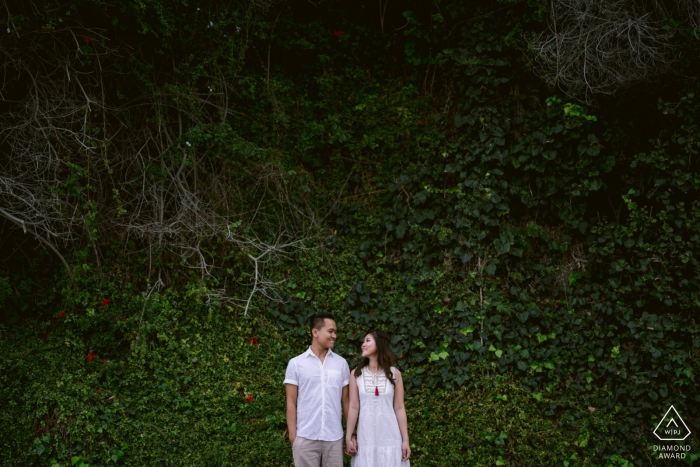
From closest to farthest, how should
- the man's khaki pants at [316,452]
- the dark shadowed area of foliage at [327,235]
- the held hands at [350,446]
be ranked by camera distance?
the man's khaki pants at [316,452] → the held hands at [350,446] → the dark shadowed area of foliage at [327,235]

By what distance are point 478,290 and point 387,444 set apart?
264 cm

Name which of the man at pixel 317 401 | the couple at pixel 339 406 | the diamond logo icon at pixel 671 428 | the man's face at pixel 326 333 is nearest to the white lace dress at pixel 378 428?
the couple at pixel 339 406

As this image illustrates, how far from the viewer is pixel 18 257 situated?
6.30m

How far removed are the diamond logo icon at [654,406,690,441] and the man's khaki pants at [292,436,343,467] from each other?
3.42m

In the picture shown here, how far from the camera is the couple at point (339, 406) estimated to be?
3.67 metres

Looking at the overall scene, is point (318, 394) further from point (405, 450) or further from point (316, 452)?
point (405, 450)

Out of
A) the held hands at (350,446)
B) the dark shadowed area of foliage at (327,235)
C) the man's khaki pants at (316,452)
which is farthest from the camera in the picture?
the dark shadowed area of foliage at (327,235)

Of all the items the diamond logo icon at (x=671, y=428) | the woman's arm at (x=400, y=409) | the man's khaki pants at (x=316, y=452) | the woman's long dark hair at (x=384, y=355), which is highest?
the woman's long dark hair at (x=384, y=355)

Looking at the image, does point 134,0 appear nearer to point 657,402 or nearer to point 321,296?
point 321,296

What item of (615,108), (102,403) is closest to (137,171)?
(102,403)

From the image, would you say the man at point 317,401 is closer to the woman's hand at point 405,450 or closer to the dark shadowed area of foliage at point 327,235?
the woman's hand at point 405,450

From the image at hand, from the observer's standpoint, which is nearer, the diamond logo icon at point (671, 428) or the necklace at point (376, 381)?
the necklace at point (376, 381)

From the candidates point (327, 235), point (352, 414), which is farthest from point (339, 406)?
point (327, 235)

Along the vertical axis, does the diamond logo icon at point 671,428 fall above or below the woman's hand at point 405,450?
below
